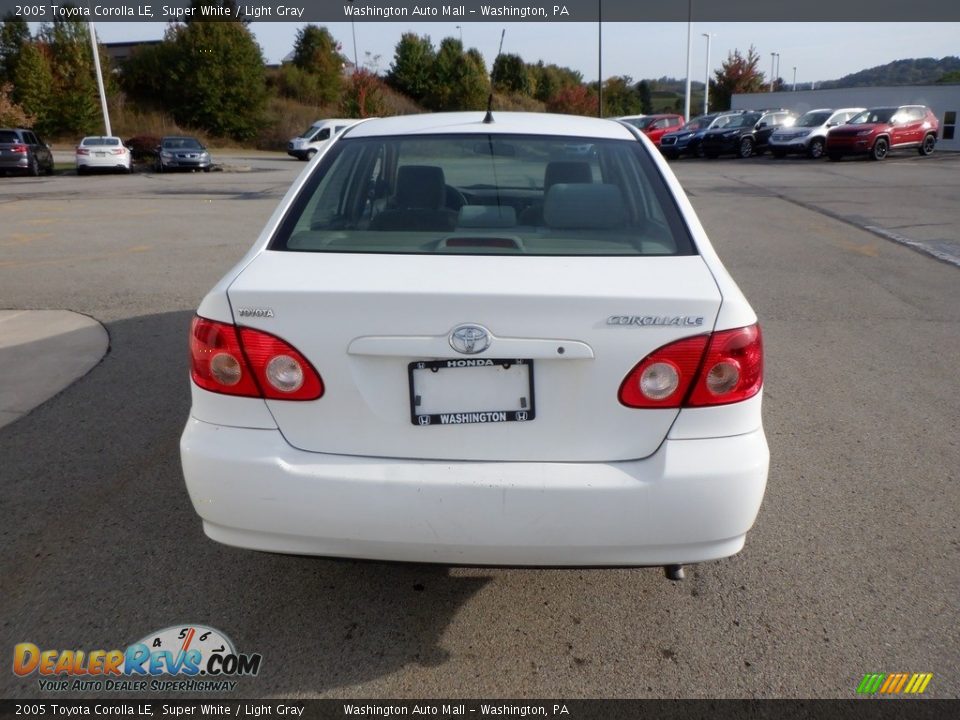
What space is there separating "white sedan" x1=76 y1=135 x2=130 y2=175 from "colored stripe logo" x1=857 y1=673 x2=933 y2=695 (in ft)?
110

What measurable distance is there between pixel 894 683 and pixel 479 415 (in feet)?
5.21

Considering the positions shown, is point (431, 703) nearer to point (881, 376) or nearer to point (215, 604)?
point (215, 604)

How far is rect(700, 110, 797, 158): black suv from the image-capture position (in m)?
33.0

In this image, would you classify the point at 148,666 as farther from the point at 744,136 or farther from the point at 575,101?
the point at 575,101

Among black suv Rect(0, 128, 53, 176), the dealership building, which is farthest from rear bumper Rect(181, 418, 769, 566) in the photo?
the dealership building

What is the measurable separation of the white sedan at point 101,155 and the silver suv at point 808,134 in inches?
943

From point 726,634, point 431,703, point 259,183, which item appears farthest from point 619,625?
point 259,183

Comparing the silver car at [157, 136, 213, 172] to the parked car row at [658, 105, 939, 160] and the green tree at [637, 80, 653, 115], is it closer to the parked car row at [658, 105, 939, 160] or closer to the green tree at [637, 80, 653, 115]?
the parked car row at [658, 105, 939, 160]

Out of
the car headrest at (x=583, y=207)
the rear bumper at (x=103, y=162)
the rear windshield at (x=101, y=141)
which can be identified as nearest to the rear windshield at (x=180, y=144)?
the rear bumper at (x=103, y=162)

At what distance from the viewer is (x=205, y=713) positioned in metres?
2.66

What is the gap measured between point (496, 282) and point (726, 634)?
1.49m

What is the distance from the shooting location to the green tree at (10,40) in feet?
173

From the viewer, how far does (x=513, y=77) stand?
59.5 m

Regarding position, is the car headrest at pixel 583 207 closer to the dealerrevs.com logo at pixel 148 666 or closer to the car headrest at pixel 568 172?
the car headrest at pixel 568 172
